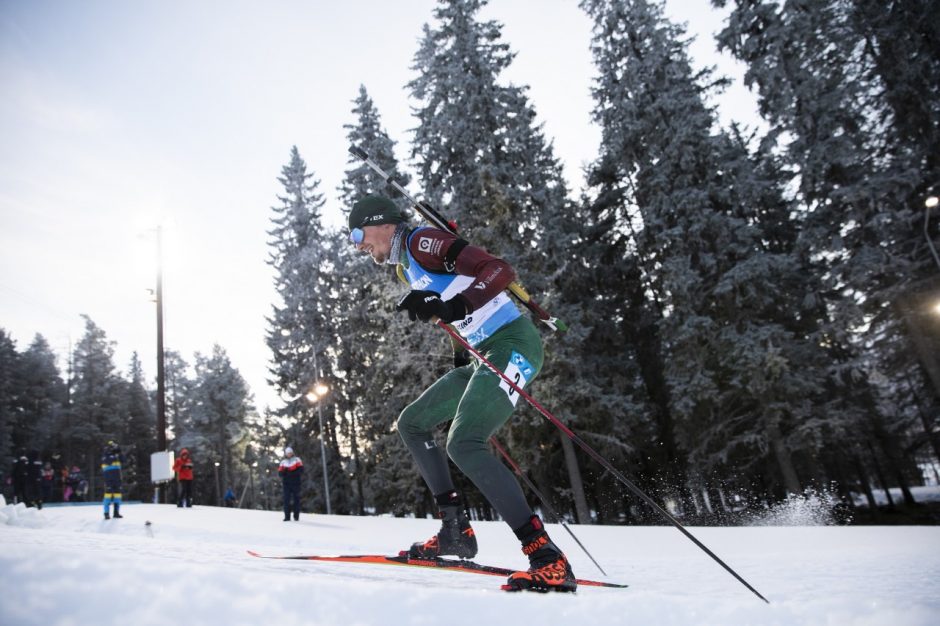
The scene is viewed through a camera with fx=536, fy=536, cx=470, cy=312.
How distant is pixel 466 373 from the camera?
11.3 feet

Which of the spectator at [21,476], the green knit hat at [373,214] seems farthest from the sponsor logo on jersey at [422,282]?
the spectator at [21,476]

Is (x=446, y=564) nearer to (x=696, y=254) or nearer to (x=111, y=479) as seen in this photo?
(x=111, y=479)

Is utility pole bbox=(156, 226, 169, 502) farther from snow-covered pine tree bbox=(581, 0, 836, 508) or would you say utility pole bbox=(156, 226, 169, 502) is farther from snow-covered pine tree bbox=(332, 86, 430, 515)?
snow-covered pine tree bbox=(581, 0, 836, 508)

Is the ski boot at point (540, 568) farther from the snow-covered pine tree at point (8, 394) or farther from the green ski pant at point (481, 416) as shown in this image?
the snow-covered pine tree at point (8, 394)

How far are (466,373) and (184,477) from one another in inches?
615

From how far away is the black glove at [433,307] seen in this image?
2.72 m

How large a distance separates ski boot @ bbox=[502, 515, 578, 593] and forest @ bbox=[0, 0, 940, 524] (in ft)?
44.6

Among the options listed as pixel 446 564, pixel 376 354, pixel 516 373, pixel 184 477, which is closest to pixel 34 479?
pixel 184 477

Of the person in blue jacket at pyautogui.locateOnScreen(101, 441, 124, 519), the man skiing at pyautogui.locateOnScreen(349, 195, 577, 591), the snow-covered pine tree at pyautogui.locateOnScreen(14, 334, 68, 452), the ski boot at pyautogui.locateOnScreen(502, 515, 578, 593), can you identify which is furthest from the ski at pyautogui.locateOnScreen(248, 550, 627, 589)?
the snow-covered pine tree at pyautogui.locateOnScreen(14, 334, 68, 452)

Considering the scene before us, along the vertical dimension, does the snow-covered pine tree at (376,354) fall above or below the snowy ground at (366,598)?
above

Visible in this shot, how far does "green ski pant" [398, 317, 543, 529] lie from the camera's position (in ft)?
8.68

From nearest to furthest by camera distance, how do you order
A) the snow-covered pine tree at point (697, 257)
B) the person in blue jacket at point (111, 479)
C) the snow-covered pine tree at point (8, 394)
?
the person in blue jacket at point (111, 479)
the snow-covered pine tree at point (697, 257)
the snow-covered pine tree at point (8, 394)

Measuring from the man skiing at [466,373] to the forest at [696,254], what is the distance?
1296cm

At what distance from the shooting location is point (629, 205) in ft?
81.4
